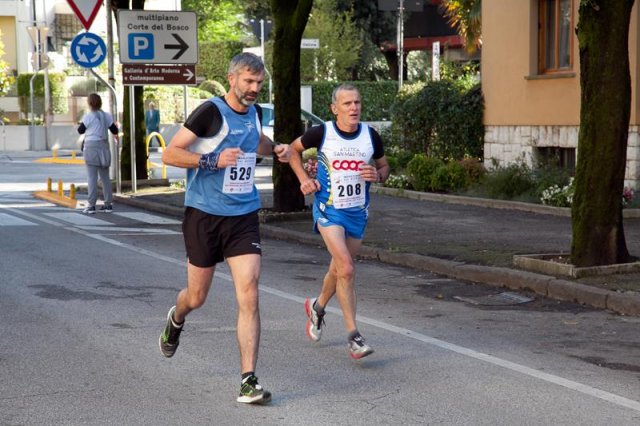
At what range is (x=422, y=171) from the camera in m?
21.8

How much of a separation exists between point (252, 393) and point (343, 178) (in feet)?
6.68

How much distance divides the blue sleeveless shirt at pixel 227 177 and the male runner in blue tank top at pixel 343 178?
0.88m

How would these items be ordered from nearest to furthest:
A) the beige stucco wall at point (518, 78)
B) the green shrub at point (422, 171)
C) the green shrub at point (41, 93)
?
the beige stucco wall at point (518, 78) → the green shrub at point (422, 171) → the green shrub at point (41, 93)

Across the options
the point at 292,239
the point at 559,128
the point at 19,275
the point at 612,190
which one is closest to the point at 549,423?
the point at 612,190

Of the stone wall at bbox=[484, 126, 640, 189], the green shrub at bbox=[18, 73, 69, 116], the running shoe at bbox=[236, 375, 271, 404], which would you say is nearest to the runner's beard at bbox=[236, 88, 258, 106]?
the running shoe at bbox=[236, 375, 271, 404]

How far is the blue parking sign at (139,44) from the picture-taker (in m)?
22.7

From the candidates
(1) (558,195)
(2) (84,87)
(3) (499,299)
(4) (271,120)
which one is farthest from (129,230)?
(2) (84,87)

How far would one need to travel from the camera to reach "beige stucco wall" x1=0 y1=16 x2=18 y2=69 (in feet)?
184

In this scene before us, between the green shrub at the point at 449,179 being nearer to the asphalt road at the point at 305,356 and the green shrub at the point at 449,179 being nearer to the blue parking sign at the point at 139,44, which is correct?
the blue parking sign at the point at 139,44

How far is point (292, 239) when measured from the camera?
16.0 m

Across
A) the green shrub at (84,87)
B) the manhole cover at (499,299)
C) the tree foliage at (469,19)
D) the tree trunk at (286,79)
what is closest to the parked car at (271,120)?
the tree foliage at (469,19)

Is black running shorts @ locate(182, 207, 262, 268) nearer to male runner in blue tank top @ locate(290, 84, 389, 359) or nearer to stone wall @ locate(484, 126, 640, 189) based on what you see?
male runner in blue tank top @ locate(290, 84, 389, 359)

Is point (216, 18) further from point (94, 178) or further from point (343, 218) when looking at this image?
point (343, 218)

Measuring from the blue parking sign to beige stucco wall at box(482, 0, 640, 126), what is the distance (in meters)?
6.32
